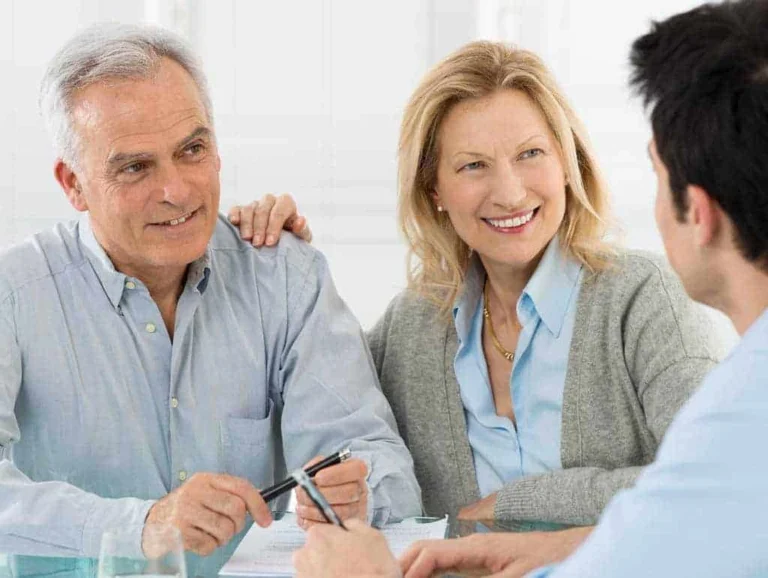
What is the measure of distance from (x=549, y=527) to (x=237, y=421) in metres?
0.62

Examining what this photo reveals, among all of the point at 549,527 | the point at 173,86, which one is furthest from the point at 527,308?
the point at 173,86

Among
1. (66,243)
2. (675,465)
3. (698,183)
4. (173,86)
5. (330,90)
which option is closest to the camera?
(675,465)

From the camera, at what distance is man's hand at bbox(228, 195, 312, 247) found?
2268 mm

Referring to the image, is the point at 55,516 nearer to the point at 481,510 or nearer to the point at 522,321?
the point at 481,510

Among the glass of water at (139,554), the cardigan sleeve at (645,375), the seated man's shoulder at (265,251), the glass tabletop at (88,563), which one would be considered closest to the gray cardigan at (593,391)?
the cardigan sleeve at (645,375)

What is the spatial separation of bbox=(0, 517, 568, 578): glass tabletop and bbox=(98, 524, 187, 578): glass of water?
289mm

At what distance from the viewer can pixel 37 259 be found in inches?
83.9

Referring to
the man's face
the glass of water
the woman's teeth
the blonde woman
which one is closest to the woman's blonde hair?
the blonde woman

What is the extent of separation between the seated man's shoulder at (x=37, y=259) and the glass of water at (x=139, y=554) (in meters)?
0.87

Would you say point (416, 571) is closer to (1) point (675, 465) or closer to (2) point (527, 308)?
(1) point (675, 465)

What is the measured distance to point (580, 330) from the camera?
2.16 metres

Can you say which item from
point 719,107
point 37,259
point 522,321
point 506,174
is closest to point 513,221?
point 506,174

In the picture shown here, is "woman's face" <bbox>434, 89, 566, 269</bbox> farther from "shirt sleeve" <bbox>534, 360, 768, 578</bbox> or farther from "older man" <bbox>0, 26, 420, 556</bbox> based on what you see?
"shirt sleeve" <bbox>534, 360, 768, 578</bbox>

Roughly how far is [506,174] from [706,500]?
3.77 feet
